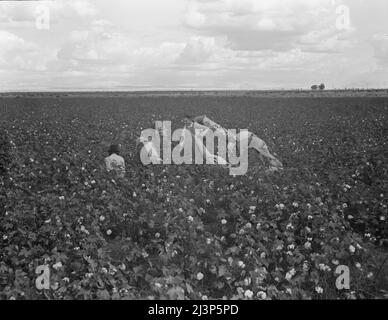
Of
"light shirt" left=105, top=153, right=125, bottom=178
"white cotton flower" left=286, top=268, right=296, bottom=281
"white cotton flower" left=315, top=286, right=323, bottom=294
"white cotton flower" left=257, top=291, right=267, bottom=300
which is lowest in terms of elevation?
"white cotton flower" left=315, top=286, right=323, bottom=294

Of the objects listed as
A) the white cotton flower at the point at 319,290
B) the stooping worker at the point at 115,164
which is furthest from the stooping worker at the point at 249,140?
the white cotton flower at the point at 319,290

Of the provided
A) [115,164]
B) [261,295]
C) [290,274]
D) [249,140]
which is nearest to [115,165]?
[115,164]

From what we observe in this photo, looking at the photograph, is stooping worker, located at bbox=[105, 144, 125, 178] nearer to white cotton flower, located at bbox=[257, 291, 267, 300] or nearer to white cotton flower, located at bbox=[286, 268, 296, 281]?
white cotton flower, located at bbox=[286, 268, 296, 281]

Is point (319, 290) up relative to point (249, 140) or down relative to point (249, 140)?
down

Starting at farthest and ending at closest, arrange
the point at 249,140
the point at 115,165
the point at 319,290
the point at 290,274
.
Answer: the point at 249,140
the point at 115,165
the point at 290,274
the point at 319,290

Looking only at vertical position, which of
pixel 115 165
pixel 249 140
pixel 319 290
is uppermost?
pixel 249 140

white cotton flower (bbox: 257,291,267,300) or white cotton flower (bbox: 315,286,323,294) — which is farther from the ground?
white cotton flower (bbox: 257,291,267,300)

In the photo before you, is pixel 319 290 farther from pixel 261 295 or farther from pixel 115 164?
pixel 115 164

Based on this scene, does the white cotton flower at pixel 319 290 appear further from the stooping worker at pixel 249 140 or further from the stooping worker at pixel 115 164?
the stooping worker at pixel 249 140

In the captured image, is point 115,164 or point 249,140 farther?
point 249,140

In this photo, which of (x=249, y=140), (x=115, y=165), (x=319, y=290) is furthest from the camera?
(x=249, y=140)

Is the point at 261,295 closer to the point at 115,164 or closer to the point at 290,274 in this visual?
the point at 290,274

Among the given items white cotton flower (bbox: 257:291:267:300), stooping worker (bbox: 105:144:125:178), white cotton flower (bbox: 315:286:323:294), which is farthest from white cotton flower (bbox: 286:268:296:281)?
stooping worker (bbox: 105:144:125:178)
